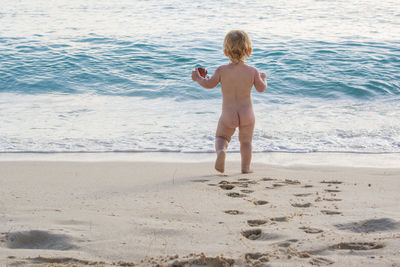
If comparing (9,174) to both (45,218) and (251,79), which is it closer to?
(45,218)

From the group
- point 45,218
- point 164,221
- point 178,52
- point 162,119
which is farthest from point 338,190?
point 178,52

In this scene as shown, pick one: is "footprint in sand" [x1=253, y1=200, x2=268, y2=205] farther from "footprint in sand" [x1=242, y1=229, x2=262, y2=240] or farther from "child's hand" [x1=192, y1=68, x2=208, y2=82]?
"child's hand" [x1=192, y1=68, x2=208, y2=82]

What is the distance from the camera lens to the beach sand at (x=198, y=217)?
7.39 ft

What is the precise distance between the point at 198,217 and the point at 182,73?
7713 mm

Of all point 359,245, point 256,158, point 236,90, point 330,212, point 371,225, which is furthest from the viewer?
point 256,158

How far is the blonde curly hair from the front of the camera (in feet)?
13.0

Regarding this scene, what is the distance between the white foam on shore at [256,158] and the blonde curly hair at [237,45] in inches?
48.1

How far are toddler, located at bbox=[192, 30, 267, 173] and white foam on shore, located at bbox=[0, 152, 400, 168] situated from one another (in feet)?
2.07

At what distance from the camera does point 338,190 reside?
3.54 meters

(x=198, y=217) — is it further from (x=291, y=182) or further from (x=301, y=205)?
(x=291, y=182)

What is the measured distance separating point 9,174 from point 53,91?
16.3 ft

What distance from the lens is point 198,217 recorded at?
286 centimetres

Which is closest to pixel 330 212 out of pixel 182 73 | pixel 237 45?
pixel 237 45

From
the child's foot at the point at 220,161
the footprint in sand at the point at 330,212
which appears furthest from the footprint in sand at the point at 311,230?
the child's foot at the point at 220,161
